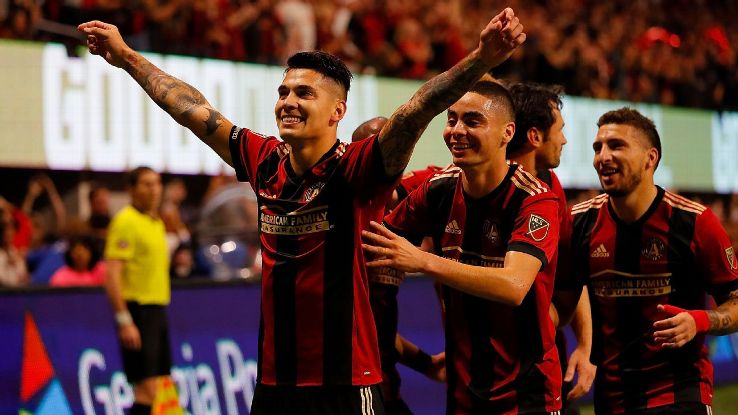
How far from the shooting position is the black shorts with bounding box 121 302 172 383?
8.24 metres

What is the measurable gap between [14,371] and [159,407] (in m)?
1.15

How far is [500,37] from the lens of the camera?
392 cm

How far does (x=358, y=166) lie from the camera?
14.0 feet

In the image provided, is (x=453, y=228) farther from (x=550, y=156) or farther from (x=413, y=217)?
(x=550, y=156)

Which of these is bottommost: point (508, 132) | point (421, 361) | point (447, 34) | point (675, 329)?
point (421, 361)

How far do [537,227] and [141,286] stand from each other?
484 cm

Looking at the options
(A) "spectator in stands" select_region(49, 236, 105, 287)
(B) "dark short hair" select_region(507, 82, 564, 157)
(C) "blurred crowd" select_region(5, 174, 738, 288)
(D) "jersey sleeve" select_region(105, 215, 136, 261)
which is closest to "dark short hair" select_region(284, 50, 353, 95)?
(B) "dark short hair" select_region(507, 82, 564, 157)

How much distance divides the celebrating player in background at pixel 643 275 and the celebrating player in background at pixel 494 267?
2.43 ft

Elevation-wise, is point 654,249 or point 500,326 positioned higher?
point 654,249

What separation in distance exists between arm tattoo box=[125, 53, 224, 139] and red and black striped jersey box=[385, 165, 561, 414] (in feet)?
3.84

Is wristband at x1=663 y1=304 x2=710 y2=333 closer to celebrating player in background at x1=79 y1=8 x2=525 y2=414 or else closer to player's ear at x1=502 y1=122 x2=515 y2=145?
player's ear at x1=502 y1=122 x2=515 y2=145

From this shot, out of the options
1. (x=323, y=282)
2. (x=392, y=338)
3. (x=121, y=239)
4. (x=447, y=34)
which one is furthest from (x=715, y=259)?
(x=447, y=34)

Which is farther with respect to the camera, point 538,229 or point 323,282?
point 538,229

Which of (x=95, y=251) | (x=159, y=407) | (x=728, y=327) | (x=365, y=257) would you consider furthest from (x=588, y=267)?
(x=95, y=251)
